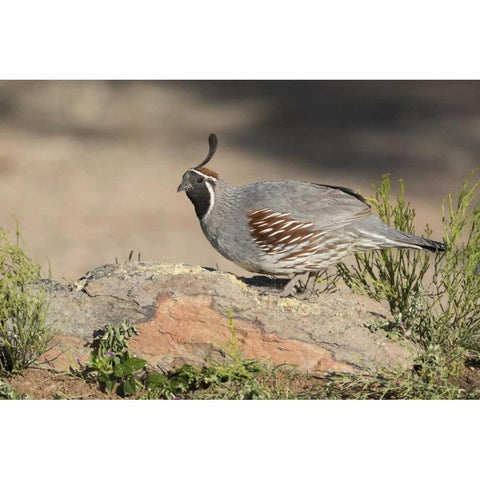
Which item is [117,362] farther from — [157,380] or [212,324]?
[212,324]

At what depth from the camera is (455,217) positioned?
4941 mm

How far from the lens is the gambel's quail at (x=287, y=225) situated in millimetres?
4902

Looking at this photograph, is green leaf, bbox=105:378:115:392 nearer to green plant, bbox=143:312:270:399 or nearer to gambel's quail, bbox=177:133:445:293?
green plant, bbox=143:312:270:399

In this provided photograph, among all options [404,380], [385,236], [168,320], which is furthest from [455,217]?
[168,320]

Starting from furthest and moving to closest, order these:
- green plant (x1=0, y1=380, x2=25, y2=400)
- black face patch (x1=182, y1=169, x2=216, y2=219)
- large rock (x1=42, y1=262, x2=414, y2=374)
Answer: black face patch (x1=182, y1=169, x2=216, y2=219) < large rock (x1=42, y1=262, x2=414, y2=374) < green plant (x1=0, y1=380, x2=25, y2=400)

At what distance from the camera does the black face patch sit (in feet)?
16.4

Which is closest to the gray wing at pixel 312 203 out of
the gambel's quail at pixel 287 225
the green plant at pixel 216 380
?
the gambel's quail at pixel 287 225

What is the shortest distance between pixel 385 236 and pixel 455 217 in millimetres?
407

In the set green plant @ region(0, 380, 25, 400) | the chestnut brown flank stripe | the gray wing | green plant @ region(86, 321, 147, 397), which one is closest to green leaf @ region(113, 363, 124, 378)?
green plant @ region(86, 321, 147, 397)

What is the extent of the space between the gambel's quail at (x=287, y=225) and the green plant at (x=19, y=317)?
1.01 meters

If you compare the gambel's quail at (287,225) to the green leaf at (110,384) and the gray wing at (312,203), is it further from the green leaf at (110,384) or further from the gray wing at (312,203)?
the green leaf at (110,384)

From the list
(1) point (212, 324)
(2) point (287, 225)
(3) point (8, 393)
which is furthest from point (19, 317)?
(2) point (287, 225)

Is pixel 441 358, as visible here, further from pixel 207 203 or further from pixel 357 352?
pixel 207 203

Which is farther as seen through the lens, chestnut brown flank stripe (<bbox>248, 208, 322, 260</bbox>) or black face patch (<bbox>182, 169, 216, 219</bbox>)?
black face patch (<bbox>182, 169, 216, 219</bbox>)
